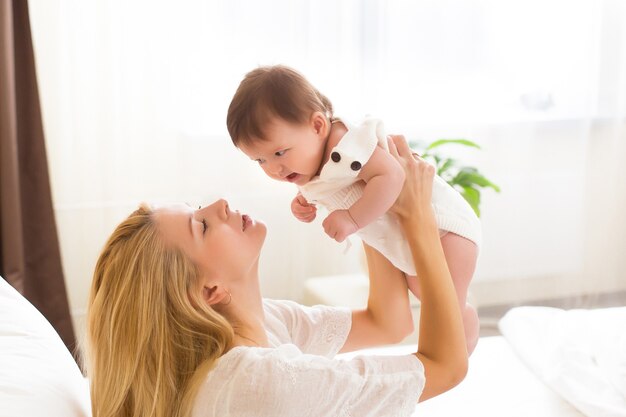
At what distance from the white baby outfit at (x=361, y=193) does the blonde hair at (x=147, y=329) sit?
30 centimetres

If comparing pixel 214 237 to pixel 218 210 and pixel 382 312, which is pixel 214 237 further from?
pixel 382 312

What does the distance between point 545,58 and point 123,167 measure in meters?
1.99

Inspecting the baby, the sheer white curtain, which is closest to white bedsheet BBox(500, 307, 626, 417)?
the baby

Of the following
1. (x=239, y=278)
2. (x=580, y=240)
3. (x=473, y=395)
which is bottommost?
(x=580, y=240)

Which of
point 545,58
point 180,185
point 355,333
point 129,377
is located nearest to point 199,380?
point 129,377

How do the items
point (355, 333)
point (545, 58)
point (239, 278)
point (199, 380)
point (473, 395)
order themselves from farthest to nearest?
point (545, 58)
point (473, 395)
point (355, 333)
point (239, 278)
point (199, 380)

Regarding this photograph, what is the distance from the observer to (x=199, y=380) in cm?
135

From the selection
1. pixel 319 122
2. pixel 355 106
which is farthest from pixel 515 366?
pixel 355 106

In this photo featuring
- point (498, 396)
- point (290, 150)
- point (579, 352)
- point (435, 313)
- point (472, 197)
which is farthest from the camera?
point (472, 197)

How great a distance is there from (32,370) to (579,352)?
1483mm

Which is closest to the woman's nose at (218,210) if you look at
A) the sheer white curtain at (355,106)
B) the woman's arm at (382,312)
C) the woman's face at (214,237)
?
the woman's face at (214,237)

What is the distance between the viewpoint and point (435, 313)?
4.77 feet

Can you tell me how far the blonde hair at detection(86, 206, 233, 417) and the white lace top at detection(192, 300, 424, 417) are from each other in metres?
0.04

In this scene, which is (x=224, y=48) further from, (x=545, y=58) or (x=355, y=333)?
(x=355, y=333)
